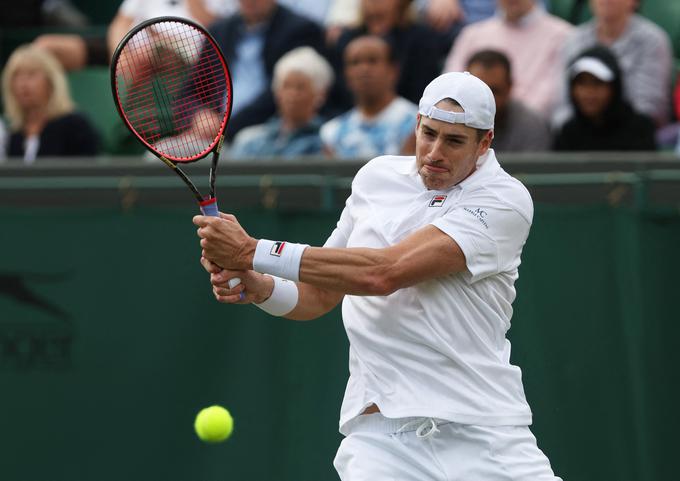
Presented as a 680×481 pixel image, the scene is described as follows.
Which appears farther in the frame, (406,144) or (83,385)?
(406,144)

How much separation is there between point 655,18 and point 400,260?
5.24 meters

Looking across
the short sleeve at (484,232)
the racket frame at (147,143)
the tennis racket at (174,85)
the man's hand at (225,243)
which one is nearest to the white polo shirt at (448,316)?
the short sleeve at (484,232)

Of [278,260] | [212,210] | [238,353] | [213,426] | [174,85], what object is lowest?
[213,426]

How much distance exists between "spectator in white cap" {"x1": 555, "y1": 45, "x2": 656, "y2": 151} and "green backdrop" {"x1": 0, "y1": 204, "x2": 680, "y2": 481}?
1.34 metres

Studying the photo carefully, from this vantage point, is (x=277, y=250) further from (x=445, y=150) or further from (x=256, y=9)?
(x=256, y=9)

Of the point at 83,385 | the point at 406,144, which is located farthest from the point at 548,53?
the point at 83,385

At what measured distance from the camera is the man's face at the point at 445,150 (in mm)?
3797

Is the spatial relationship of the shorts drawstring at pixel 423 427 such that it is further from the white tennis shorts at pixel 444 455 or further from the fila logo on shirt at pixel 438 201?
the fila logo on shirt at pixel 438 201

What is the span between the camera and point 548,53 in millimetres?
7465

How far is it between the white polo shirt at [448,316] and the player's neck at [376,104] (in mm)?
3012

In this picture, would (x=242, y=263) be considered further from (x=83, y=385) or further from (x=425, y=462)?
(x=83, y=385)

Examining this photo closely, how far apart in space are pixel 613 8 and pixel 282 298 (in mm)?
4075

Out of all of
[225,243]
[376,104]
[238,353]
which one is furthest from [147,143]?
→ [376,104]

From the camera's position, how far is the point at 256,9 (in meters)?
8.02
